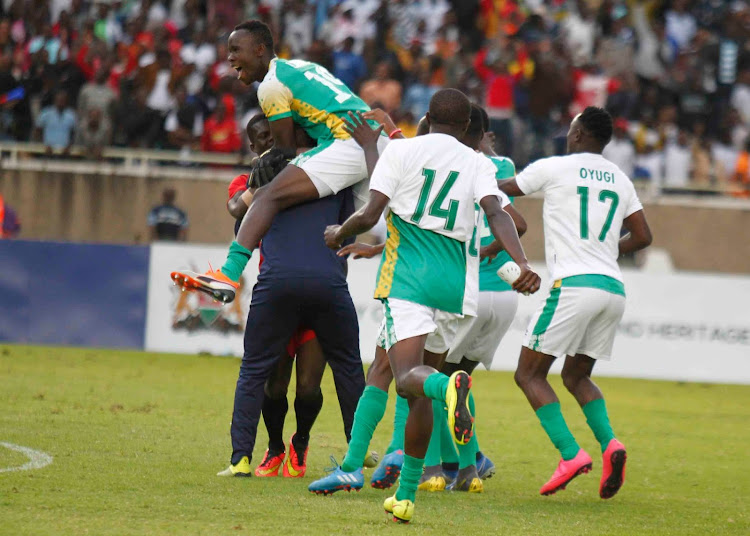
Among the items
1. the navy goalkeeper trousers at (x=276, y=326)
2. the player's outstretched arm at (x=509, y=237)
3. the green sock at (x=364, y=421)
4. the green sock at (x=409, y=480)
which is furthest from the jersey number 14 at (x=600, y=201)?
the green sock at (x=409, y=480)

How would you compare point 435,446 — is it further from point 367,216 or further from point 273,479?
point 367,216

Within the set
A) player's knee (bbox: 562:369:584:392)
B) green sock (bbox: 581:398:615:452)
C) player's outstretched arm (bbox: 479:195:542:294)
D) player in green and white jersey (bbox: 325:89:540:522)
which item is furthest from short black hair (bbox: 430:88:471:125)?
green sock (bbox: 581:398:615:452)

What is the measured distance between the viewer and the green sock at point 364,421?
21.8 feet

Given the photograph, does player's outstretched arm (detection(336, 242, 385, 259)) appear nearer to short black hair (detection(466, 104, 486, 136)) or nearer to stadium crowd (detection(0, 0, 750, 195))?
short black hair (detection(466, 104, 486, 136))

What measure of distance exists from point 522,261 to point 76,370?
27.5 ft

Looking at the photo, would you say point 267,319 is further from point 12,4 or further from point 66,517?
point 12,4

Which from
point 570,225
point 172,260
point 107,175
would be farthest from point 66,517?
point 107,175

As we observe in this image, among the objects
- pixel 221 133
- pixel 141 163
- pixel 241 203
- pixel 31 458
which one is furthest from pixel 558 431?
pixel 141 163

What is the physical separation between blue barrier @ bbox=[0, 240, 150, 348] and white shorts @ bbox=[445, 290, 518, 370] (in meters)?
8.75

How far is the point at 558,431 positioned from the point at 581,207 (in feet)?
4.60

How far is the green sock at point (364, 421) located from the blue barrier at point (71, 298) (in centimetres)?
1003

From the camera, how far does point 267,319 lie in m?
7.46

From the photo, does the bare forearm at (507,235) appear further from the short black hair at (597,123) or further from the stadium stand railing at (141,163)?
the stadium stand railing at (141,163)

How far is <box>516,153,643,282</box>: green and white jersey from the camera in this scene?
25.5ft
